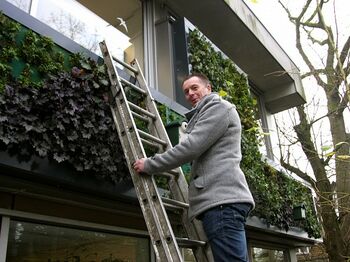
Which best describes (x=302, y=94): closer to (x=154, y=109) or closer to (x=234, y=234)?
(x=154, y=109)

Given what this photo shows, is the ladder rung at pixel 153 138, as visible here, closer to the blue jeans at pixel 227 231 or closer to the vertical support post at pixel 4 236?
the blue jeans at pixel 227 231

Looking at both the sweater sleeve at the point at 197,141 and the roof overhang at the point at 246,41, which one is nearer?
the sweater sleeve at the point at 197,141

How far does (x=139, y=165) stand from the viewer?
8.70 ft

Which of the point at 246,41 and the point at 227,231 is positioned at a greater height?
the point at 246,41

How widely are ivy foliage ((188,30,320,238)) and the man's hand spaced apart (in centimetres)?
284

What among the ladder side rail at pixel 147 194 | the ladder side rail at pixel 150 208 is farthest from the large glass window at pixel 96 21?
the ladder side rail at pixel 150 208

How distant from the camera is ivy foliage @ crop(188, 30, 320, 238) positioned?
5582mm

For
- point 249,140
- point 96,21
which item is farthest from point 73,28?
point 249,140

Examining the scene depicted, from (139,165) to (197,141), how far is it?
44 centimetres

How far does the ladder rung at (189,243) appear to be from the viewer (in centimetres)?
251

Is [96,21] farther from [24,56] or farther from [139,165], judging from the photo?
[139,165]

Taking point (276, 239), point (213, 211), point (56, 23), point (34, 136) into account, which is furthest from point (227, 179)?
point (276, 239)

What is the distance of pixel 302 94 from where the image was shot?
9.20m

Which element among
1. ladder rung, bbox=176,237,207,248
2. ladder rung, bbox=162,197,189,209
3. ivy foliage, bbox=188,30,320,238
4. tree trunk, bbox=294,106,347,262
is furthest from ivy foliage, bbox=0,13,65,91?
tree trunk, bbox=294,106,347,262
